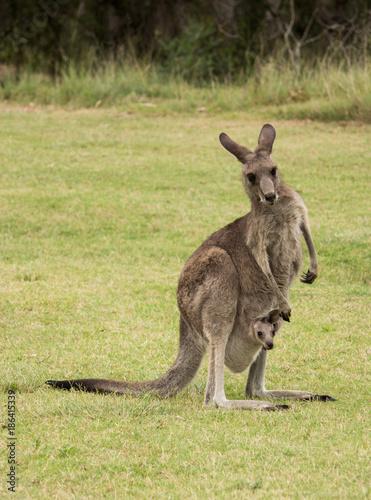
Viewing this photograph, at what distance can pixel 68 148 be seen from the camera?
11258 mm

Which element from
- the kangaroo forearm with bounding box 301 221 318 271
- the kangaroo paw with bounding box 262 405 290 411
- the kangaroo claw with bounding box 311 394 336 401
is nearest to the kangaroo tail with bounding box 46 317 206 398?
the kangaroo paw with bounding box 262 405 290 411

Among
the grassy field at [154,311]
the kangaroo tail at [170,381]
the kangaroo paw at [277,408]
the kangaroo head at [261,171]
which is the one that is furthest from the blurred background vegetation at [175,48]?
the kangaroo paw at [277,408]

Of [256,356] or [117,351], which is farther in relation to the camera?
[117,351]

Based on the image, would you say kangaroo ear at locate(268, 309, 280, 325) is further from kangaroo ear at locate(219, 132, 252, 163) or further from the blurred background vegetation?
the blurred background vegetation

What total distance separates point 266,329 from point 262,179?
0.80 meters

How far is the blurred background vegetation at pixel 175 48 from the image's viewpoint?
1418 cm

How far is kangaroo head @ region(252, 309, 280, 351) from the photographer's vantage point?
3.73 meters

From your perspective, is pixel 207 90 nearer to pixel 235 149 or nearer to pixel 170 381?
pixel 235 149

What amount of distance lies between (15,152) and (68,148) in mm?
820

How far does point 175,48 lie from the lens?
16812mm

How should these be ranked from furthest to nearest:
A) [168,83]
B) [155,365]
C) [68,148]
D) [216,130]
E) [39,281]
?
[168,83], [216,130], [68,148], [39,281], [155,365]

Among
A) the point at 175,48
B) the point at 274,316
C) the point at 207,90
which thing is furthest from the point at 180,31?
the point at 274,316

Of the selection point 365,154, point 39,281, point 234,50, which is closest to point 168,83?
point 234,50

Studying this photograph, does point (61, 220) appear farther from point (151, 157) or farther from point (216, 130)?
point (216, 130)
